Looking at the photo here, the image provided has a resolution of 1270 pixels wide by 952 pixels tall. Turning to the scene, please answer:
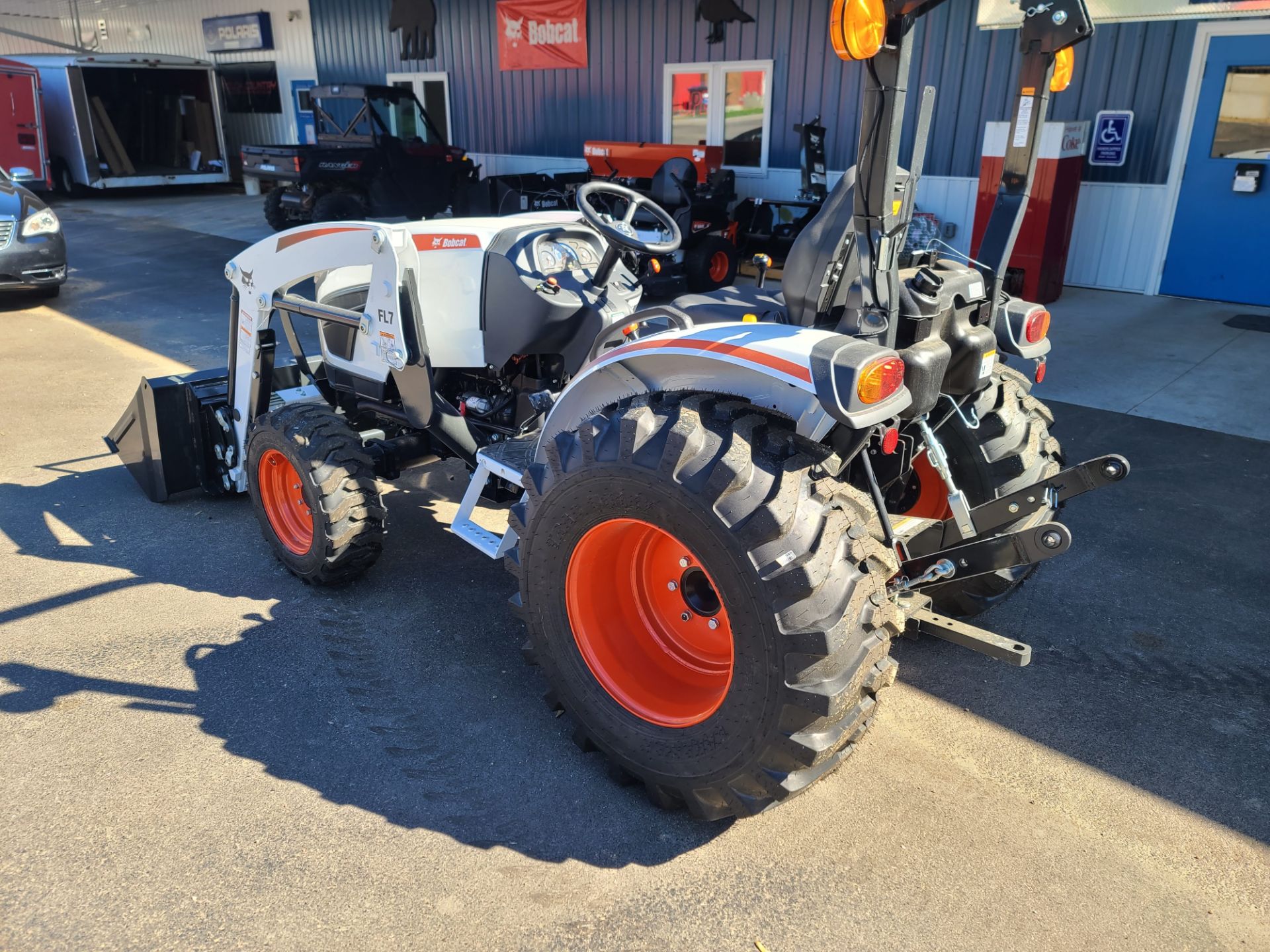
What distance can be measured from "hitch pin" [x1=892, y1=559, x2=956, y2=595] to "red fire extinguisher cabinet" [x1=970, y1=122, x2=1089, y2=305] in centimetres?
661

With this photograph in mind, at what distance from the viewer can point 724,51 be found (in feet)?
39.6

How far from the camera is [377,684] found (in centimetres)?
331

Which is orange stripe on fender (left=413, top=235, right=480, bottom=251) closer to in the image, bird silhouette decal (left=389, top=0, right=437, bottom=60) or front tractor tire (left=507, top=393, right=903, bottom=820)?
front tractor tire (left=507, top=393, right=903, bottom=820)

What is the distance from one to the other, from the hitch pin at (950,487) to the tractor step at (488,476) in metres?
1.33

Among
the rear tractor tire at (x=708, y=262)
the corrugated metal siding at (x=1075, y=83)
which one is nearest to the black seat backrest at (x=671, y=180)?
the rear tractor tire at (x=708, y=262)

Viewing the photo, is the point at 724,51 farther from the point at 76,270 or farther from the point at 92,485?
the point at 92,485

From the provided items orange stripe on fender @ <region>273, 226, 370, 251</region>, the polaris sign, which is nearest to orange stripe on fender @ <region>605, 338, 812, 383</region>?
orange stripe on fender @ <region>273, 226, 370, 251</region>

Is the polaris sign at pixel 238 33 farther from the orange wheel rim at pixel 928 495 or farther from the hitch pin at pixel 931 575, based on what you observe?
the hitch pin at pixel 931 575

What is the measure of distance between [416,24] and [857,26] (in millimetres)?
16215

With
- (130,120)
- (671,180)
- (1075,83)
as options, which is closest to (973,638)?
(671,180)

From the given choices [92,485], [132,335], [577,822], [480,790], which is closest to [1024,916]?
[577,822]

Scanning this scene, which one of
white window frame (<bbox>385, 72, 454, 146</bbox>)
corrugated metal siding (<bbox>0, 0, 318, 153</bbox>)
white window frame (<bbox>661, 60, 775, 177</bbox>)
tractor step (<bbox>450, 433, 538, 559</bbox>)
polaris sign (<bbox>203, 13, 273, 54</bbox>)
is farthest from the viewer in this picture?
polaris sign (<bbox>203, 13, 273, 54</bbox>)

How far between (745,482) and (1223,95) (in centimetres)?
874

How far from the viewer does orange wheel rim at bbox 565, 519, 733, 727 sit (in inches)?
107
